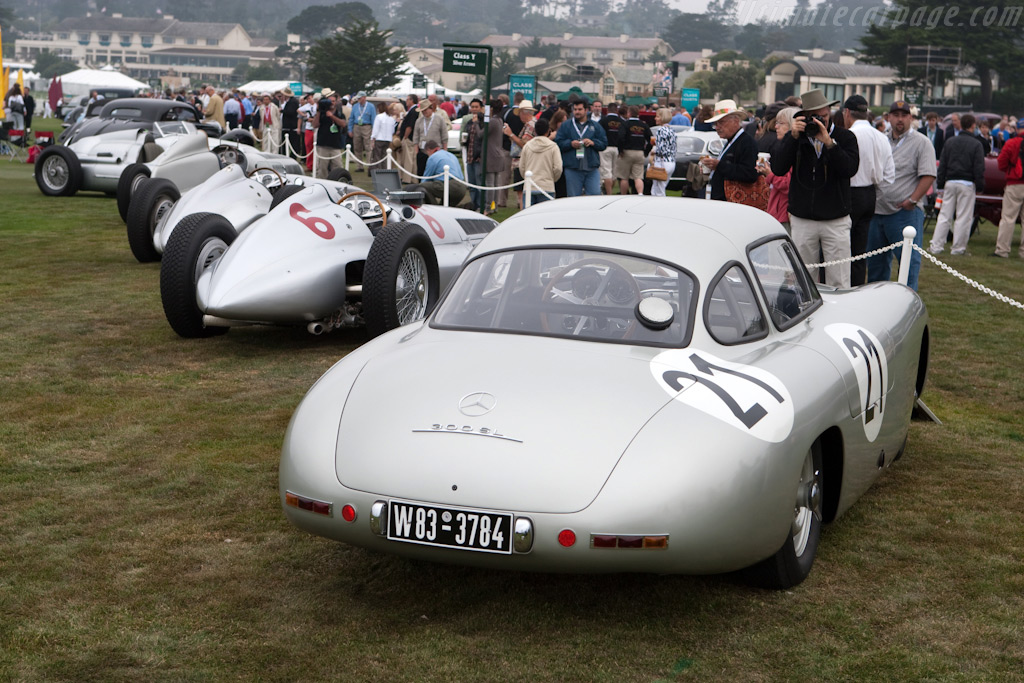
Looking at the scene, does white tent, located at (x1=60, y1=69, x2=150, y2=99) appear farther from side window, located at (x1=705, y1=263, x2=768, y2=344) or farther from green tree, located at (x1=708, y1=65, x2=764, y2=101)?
side window, located at (x1=705, y1=263, x2=768, y2=344)

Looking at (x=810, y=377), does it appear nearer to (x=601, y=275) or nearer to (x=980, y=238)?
(x=601, y=275)

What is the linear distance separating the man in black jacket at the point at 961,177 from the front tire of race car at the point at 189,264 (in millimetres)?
9945

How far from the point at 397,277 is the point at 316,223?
85 centimetres

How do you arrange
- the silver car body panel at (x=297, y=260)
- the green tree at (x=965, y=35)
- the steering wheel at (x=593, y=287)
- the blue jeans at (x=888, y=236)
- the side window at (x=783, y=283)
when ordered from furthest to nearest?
1. the green tree at (x=965, y=35)
2. the blue jeans at (x=888, y=236)
3. the silver car body panel at (x=297, y=260)
4. the side window at (x=783, y=283)
5. the steering wheel at (x=593, y=287)

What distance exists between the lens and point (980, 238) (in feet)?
59.6

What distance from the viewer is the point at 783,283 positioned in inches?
213

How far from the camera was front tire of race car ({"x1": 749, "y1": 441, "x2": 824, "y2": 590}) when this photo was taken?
14.6ft

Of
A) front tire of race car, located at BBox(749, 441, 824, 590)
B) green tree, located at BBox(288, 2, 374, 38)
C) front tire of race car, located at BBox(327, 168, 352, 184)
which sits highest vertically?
green tree, located at BBox(288, 2, 374, 38)

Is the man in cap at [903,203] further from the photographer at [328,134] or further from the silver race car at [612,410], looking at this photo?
the photographer at [328,134]

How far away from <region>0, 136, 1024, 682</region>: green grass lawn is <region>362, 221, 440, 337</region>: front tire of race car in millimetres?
1130

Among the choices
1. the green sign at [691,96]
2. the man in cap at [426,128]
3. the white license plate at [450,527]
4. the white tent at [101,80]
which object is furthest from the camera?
the white tent at [101,80]

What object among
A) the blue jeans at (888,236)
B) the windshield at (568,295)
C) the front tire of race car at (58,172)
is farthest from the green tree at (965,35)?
the windshield at (568,295)

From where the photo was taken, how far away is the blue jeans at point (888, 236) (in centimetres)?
1023

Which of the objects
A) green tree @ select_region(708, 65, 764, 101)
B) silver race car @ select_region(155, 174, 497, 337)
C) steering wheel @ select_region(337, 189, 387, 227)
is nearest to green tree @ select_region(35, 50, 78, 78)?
green tree @ select_region(708, 65, 764, 101)
